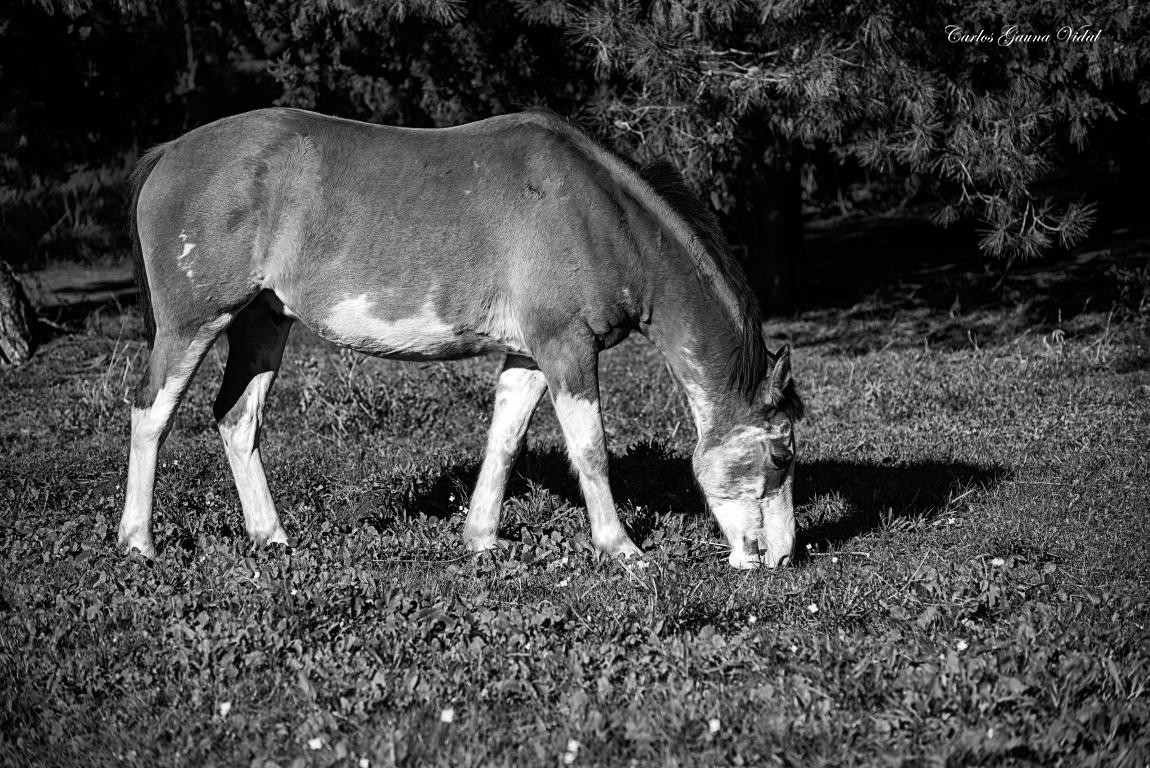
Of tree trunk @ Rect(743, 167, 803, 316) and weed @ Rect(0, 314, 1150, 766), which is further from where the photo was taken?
tree trunk @ Rect(743, 167, 803, 316)

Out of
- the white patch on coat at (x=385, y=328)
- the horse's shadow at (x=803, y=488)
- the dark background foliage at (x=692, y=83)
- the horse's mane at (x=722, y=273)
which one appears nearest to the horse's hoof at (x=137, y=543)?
the white patch on coat at (x=385, y=328)

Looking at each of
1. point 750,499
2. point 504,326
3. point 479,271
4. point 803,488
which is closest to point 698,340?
point 750,499

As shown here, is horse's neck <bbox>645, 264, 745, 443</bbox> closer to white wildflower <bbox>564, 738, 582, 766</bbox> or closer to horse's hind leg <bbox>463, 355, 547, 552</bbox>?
horse's hind leg <bbox>463, 355, 547, 552</bbox>

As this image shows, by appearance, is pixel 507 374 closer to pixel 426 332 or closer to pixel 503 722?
pixel 426 332

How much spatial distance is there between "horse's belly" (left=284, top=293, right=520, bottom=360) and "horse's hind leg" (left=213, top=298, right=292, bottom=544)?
47cm

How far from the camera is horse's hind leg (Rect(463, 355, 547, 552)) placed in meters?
5.80

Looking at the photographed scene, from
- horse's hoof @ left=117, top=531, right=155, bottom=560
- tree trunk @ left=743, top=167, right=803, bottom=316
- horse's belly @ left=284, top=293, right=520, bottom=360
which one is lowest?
tree trunk @ left=743, top=167, right=803, bottom=316

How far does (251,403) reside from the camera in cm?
588

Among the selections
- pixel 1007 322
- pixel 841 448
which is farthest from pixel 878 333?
pixel 841 448

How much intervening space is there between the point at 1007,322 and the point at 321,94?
309 inches

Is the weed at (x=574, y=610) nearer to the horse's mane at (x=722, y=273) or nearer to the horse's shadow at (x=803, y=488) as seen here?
the horse's shadow at (x=803, y=488)

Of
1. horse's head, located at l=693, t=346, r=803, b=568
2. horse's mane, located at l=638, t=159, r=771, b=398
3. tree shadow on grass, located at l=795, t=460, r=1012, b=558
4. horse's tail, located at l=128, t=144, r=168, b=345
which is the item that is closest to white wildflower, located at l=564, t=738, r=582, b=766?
horse's head, located at l=693, t=346, r=803, b=568

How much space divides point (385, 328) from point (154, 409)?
3.96ft

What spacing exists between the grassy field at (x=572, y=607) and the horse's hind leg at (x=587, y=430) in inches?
7.4
